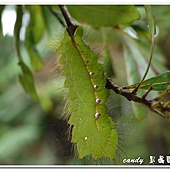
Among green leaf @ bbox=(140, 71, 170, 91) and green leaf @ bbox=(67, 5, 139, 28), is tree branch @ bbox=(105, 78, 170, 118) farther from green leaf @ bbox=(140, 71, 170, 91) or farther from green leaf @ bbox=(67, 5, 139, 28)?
green leaf @ bbox=(67, 5, 139, 28)

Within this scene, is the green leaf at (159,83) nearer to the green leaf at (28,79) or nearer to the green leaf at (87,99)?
the green leaf at (87,99)

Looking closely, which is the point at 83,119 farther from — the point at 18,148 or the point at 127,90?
the point at 18,148

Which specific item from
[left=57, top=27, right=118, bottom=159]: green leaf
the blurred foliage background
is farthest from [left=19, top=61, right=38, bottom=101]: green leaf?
[left=57, top=27, right=118, bottom=159]: green leaf

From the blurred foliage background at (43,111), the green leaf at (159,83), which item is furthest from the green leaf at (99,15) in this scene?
the green leaf at (159,83)

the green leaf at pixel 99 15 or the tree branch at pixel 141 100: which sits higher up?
the green leaf at pixel 99 15

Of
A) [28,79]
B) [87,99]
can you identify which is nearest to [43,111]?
[28,79]

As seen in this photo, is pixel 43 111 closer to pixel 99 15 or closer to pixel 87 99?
pixel 99 15
